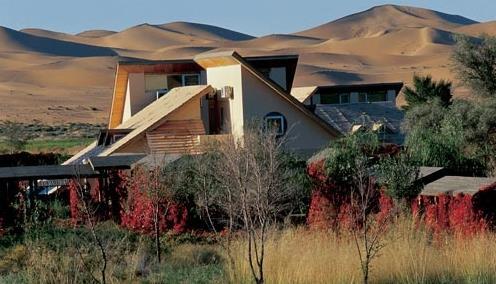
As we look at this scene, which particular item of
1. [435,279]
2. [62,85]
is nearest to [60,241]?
[435,279]

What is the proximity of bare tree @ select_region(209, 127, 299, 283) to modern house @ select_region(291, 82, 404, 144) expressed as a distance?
20331 mm

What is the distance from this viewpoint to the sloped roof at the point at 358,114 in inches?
1836

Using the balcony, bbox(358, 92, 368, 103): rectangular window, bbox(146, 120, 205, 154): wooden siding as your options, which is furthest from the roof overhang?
the balcony

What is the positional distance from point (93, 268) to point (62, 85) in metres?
134

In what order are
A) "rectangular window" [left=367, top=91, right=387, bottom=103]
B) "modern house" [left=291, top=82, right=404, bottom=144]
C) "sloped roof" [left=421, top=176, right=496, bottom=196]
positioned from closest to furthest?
"sloped roof" [left=421, top=176, right=496, bottom=196], "modern house" [left=291, top=82, right=404, bottom=144], "rectangular window" [left=367, top=91, right=387, bottom=103]

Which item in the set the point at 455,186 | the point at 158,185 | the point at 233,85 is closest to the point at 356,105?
the point at 233,85

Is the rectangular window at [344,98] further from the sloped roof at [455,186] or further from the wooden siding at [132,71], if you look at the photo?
the sloped roof at [455,186]

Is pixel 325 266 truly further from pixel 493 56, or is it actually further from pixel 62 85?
pixel 62 85

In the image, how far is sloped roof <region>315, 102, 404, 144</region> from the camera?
1836 inches

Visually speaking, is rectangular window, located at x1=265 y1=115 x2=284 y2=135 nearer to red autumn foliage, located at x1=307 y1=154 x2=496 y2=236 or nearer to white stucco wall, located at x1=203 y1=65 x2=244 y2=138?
white stucco wall, located at x1=203 y1=65 x2=244 y2=138

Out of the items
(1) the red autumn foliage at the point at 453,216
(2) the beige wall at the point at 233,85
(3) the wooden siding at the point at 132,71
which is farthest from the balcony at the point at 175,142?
(1) the red autumn foliage at the point at 453,216

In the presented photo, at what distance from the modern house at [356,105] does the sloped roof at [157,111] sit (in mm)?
6078

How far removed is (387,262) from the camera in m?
15.4

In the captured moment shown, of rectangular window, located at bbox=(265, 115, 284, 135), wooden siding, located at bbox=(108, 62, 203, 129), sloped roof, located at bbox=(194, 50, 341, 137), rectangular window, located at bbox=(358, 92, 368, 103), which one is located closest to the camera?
rectangular window, located at bbox=(265, 115, 284, 135)
